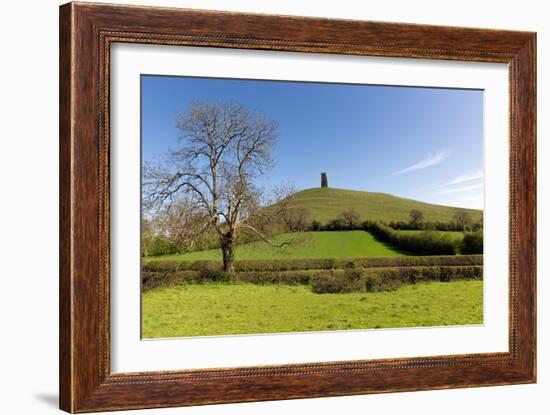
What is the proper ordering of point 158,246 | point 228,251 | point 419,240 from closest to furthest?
1. point 158,246
2. point 228,251
3. point 419,240

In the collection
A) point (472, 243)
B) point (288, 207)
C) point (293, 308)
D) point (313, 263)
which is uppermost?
point (288, 207)

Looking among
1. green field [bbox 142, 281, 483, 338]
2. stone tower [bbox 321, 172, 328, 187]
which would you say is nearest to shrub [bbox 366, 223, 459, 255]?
green field [bbox 142, 281, 483, 338]

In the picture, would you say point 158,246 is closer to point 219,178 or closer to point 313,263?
point 219,178

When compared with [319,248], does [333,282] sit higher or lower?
lower

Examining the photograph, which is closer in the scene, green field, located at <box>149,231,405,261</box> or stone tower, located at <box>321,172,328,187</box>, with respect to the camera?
green field, located at <box>149,231,405,261</box>

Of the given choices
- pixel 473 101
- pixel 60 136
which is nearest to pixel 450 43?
pixel 473 101

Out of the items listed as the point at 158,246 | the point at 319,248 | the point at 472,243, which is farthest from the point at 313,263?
the point at 472,243

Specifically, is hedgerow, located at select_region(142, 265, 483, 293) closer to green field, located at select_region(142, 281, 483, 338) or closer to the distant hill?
green field, located at select_region(142, 281, 483, 338)
